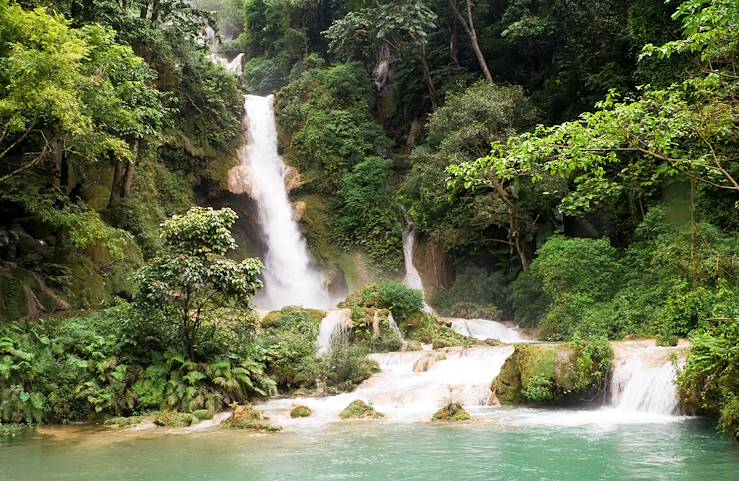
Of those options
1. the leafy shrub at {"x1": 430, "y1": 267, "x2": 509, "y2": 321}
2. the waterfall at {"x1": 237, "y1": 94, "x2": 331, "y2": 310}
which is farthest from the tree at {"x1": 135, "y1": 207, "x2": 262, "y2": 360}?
the leafy shrub at {"x1": 430, "y1": 267, "x2": 509, "y2": 321}

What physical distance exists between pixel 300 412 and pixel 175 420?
2.28 metres

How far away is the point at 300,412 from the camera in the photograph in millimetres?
11961

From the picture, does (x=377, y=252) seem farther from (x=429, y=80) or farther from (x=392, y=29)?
(x=392, y=29)

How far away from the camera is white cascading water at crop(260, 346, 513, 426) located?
485 inches

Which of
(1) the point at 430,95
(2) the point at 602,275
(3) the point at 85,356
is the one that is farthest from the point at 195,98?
(2) the point at 602,275

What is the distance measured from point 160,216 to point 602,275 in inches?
599

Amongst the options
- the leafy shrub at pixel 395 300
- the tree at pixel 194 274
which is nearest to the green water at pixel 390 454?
the tree at pixel 194 274

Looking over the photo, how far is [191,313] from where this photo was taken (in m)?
14.8

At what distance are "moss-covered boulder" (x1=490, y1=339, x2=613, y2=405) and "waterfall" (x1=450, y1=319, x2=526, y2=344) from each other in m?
8.19

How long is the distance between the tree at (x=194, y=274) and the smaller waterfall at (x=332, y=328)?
4.95 metres

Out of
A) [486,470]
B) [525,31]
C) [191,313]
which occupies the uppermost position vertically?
[525,31]

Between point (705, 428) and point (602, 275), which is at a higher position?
point (602, 275)

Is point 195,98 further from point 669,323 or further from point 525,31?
point 669,323

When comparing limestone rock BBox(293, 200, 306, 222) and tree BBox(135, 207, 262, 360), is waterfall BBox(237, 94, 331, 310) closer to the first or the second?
limestone rock BBox(293, 200, 306, 222)
